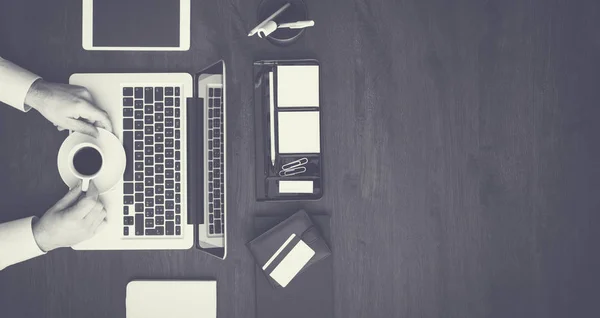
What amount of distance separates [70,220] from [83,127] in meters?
0.22

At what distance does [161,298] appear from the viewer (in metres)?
1.26

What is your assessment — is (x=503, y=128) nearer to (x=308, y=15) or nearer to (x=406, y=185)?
(x=406, y=185)

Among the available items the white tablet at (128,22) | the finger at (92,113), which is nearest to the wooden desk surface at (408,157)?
the white tablet at (128,22)

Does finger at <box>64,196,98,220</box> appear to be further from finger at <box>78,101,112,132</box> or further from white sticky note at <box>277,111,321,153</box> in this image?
white sticky note at <box>277,111,321,153</box>

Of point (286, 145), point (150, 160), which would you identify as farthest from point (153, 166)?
point (286, 145)

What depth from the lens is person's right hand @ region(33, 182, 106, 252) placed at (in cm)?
115

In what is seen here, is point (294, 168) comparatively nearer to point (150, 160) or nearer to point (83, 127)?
point (150, 160)

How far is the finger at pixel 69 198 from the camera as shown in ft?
3.83

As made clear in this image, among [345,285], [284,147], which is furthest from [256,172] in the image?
[345,285]

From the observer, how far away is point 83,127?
1.18m

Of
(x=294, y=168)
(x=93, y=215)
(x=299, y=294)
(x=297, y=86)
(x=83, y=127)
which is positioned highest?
(x=297, y=86)

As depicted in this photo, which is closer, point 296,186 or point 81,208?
point 81,208

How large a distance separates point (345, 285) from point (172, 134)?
1.96 feet

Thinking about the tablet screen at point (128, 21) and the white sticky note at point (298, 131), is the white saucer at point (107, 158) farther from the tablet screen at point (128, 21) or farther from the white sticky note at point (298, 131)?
the white sticky note at point (298, 131)
